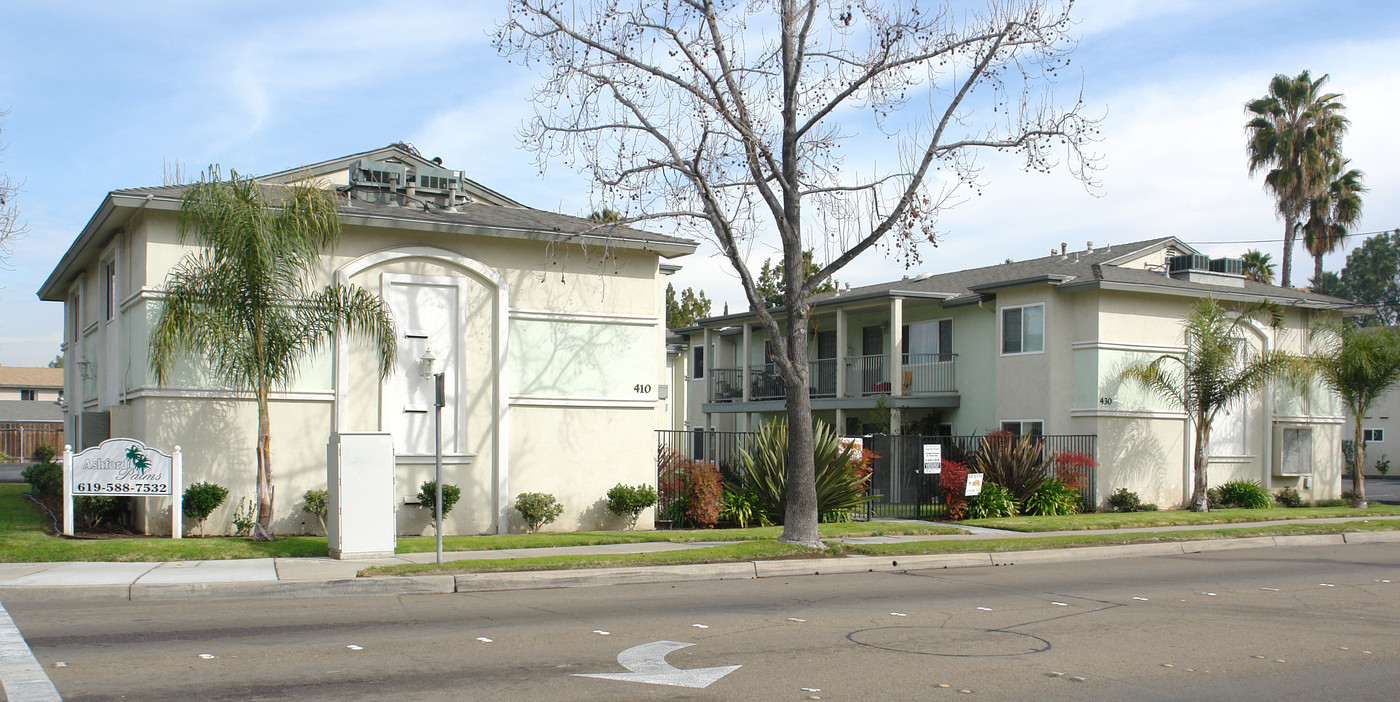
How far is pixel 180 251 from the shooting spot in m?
17.0

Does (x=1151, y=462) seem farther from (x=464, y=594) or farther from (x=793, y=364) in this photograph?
(x=464, y=594)

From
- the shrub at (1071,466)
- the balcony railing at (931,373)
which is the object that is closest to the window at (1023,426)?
the shrub at (1071,466)

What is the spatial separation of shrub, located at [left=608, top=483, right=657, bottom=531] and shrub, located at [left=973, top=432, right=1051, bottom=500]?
26.9 ft

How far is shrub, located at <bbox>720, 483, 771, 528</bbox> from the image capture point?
66.5ft

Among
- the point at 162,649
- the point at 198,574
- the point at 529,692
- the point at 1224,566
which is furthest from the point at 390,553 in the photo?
the point at 1224,566

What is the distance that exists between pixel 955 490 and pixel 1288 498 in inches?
432

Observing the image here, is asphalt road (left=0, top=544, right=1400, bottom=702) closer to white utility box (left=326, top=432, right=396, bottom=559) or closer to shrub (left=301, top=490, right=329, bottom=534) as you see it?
white utility box (left=326, top=432, right=396, bottom=559)

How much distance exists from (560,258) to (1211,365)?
15363mm

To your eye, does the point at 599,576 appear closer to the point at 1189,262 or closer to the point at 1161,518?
the point at 1161,518

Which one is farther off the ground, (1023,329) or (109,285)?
(109,285)

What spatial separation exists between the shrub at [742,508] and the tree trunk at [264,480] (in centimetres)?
791

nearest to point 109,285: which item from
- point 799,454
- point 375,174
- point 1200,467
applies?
point 375,174

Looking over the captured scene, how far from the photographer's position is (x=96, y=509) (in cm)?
1648

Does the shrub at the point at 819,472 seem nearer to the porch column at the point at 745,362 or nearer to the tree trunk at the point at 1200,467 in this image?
the tree trunk at the point at 1200,467
